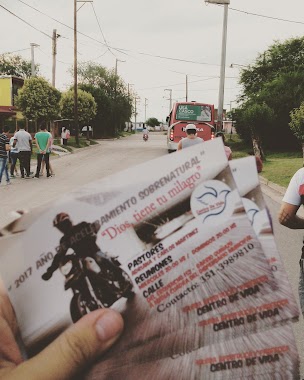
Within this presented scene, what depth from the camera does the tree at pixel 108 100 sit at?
2038 inches

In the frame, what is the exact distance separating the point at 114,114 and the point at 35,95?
2478 cm

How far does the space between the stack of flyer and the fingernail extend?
16mm

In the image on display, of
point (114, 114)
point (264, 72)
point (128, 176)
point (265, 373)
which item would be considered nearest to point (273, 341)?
point (265, 373)

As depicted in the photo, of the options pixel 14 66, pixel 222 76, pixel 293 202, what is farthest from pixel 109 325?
pixel 14 66

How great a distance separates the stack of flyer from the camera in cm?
93

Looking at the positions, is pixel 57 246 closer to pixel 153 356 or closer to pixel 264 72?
pixel 153 356

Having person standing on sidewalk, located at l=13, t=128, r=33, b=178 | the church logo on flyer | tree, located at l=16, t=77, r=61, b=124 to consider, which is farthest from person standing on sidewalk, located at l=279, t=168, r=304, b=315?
tree, located at l=16, t=77, r=61, b=124

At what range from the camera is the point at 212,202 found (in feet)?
3.12

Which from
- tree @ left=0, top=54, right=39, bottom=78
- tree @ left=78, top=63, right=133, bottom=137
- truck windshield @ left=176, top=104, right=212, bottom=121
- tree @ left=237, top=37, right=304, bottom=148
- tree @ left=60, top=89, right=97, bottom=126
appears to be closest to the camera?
truck windshield @ left=176, top=104, right=212, bottom=121

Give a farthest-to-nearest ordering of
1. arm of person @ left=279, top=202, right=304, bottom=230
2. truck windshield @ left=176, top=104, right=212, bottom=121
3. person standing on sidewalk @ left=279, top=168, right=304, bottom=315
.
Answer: truck windshield @ left=176, top=104, right=212, bottom=121 < arm of person @ left=279, top=202, right=304, bottom=230 < person standing on sidewalk @ left=279, top=168, right=304, bottom=315

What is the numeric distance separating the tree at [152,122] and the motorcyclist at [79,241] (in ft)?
414

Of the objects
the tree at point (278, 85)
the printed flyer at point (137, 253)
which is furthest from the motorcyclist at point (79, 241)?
the tree at point (278, 85)

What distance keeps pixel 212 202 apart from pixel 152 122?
129m

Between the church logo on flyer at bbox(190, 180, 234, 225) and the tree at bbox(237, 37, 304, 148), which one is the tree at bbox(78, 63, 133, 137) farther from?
the church logo on flyer at bbox(190, 180, 234, 225)
